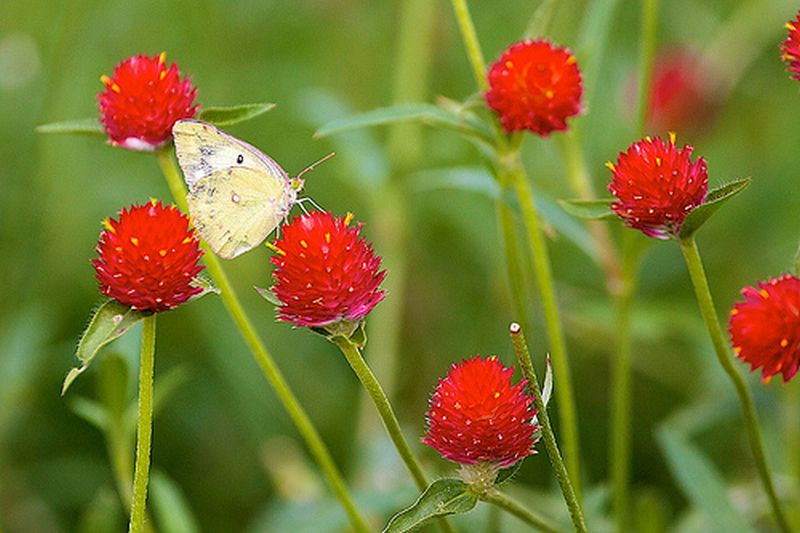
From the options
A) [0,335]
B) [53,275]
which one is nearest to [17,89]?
[53,275]

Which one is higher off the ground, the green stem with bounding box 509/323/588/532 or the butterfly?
the butterfly

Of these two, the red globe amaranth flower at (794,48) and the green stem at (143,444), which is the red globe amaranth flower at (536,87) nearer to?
the red globe amaranth flower at (794,48)

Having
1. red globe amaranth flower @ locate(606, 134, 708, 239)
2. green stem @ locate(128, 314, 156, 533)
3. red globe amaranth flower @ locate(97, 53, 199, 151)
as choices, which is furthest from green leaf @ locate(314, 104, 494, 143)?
green stem @ locate(128, 314, 156, 533)

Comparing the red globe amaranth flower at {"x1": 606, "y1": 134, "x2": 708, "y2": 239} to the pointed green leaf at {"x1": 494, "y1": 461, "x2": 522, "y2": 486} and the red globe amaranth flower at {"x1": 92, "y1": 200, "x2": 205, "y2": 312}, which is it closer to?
the pointed green leaf at {"x1": 494, "y1": 461, "x2": 522, "y2": 486}

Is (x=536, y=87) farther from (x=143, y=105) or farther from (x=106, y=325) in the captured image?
(x=106, y=325)

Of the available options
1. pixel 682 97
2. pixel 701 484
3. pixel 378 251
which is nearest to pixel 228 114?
pixel 701 484

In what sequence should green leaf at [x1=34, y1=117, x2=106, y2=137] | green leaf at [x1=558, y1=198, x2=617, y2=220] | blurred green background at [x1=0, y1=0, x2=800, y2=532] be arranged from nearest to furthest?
green leaf at [x1=558, y1=198, x2=617, y2=220]
green leaf at [x1=34, y1=117, x2=106, y2=137]
blurred green background at [x1=0, y1=0, x2=800, y2=532]

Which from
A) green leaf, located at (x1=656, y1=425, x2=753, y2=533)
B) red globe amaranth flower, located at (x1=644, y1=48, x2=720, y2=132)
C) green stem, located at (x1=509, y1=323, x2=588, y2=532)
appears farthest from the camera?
red globe amaranth flower, located at (x1=644, y1=48, x2=720, y2=132)

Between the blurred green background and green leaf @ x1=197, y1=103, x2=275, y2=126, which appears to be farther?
the blurred green background
